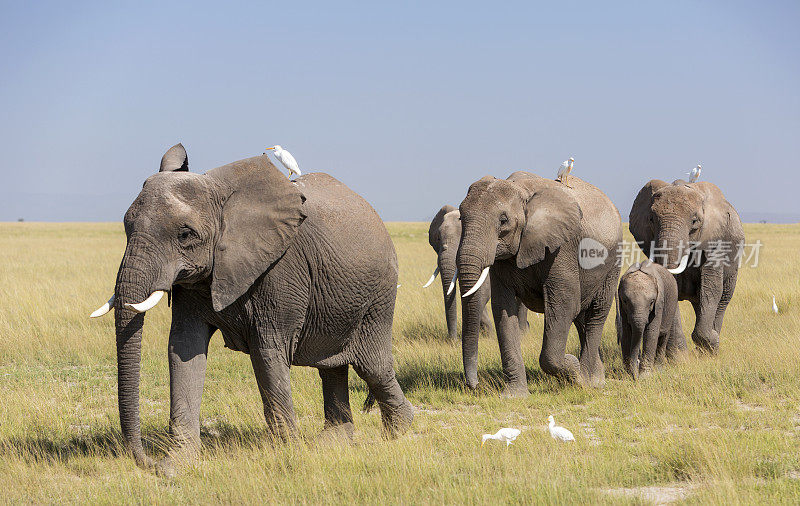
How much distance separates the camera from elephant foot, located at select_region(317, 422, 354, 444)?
648cm

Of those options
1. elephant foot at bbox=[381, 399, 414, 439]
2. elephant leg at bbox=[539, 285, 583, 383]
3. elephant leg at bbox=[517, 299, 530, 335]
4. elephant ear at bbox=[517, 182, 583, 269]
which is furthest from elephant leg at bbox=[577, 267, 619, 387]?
elephant foot at bbox=[381, 399, 414, 439]

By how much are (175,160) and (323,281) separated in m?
1.32

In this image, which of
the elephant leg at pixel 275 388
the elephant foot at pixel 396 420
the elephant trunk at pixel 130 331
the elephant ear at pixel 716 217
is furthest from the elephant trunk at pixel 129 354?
the elephant ear at pixel 716 217

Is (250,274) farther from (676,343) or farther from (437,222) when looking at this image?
(437,222)

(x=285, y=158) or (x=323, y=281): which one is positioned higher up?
(x=285, y=158)

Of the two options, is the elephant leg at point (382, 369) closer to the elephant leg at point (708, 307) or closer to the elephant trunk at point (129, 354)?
the elephant trunk at point (129, 354)

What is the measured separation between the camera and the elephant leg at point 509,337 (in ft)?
27.8

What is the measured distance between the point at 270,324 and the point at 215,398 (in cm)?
324

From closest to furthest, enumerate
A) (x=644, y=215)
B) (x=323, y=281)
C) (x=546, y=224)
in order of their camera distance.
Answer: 1. (x=323, y=281)
2. (x=546, y=224)
3. (x=644, y=215)

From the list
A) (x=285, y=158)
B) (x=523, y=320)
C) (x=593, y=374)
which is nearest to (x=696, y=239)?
(x=523, y=320)

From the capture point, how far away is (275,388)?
5695 millimetres

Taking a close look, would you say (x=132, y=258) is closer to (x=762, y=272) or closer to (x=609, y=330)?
(x=609, y=330)

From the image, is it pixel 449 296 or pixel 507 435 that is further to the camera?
pixel 449 296

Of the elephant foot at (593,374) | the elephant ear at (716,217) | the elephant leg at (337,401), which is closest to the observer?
the elephant leg at (337,401)
